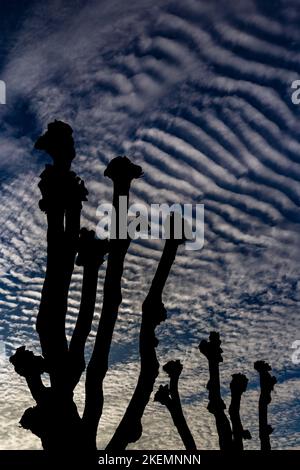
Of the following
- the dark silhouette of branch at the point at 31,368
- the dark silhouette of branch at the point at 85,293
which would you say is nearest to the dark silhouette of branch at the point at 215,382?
the dark silhouette of branch at the point at 31,368

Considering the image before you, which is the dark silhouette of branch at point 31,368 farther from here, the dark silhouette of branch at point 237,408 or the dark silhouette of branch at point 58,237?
the dark silhouette of branch at point 237,408

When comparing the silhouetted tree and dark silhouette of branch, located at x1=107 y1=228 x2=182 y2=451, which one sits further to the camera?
dark silhouette of branch, located at x1=107 y1=228 x2=182 y2=451

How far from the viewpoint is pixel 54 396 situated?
6.16 meters

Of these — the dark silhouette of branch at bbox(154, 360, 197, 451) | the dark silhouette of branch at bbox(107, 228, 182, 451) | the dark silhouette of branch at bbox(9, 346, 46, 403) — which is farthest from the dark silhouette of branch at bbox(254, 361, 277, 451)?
the dark silhouette of branch at bbox(9, 346, 46, 403)

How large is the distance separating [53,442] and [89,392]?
82cm

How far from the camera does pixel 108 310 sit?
6551 millimetres

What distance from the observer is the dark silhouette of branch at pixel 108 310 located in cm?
646

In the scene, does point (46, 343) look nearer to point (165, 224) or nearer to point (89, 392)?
point (89, 392)

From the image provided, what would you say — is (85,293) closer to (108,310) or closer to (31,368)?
(108,310)

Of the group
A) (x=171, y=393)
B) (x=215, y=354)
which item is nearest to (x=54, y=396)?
→ (x=215, y=354)

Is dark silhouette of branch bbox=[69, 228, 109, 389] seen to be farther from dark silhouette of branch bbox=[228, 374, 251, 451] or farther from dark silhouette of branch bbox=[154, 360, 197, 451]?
dark silhouette of branch bbox=[228, 374, 251, 451]

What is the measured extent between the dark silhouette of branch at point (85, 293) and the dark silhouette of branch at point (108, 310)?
22cm

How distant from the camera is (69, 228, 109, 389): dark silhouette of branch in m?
6.43

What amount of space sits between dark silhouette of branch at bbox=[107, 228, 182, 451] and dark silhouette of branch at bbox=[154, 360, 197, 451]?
627 centimetres
